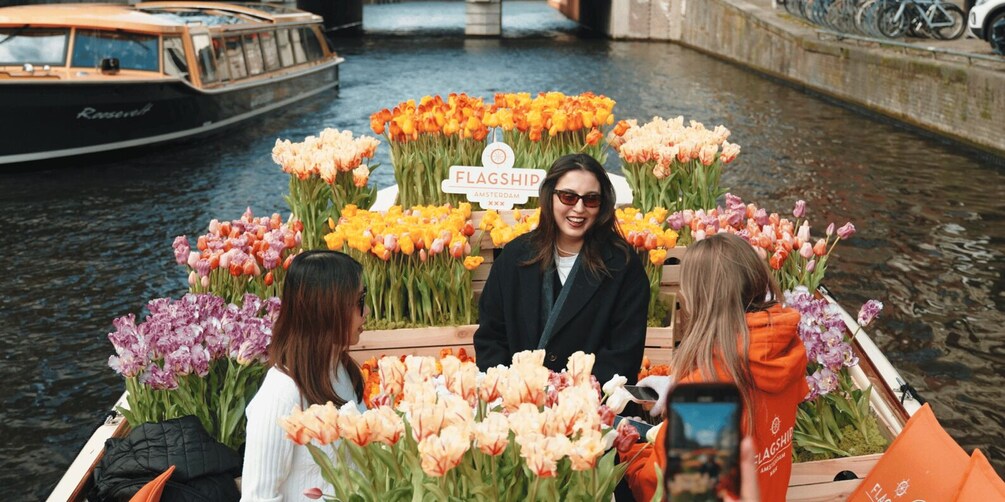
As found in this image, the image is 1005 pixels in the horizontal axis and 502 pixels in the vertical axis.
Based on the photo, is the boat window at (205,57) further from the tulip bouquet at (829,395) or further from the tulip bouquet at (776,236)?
the tulip bouquet at (829,395)

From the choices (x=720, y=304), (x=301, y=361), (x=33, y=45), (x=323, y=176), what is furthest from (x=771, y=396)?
(x=33, y=45)

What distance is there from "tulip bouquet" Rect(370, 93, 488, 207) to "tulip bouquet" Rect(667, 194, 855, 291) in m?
1.45

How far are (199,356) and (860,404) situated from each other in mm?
2622

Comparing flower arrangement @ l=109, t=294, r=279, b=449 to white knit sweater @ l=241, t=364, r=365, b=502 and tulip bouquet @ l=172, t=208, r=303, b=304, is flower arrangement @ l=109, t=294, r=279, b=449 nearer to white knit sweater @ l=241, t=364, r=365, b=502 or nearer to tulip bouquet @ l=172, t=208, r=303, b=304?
tulip bouquet @ l=172, t=208, r=303, b=304

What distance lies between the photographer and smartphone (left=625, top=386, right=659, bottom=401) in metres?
→ 3.30

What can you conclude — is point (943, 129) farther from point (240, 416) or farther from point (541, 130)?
point (240, 416)

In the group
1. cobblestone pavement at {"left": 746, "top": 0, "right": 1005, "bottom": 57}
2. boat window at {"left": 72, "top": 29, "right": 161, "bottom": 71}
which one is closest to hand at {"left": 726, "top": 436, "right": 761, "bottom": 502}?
boat window at {"left": 72, "top": 29, "right": 161, "bottom": 71}

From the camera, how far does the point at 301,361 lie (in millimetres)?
3070

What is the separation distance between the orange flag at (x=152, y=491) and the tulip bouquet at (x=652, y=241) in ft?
7.61

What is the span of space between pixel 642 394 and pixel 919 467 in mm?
1020

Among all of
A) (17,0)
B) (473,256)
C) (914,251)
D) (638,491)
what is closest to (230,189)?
(914,251)

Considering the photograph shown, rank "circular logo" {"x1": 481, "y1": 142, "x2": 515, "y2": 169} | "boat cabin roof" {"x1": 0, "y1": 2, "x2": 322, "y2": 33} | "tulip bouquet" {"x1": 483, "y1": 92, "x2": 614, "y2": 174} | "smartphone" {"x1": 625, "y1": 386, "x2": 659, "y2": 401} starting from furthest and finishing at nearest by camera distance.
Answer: "boat cabin roof" {"x1": 0, "y1": 2, "x2": 322, "y2": 33}, "tulip bouquet" {"x1": 483, "y1": 92, "x2": 614, "y2": 174}, "circular logo" {"x1": 481, "y1": 142, "x2": 515, "y2": 169}, "smartphone" {"x1": 625, "y1": 386, "x2": 659, "y2": 401}

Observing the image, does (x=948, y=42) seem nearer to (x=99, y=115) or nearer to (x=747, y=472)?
(x=99, y=115)

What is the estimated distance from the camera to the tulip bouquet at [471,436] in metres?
2.29
